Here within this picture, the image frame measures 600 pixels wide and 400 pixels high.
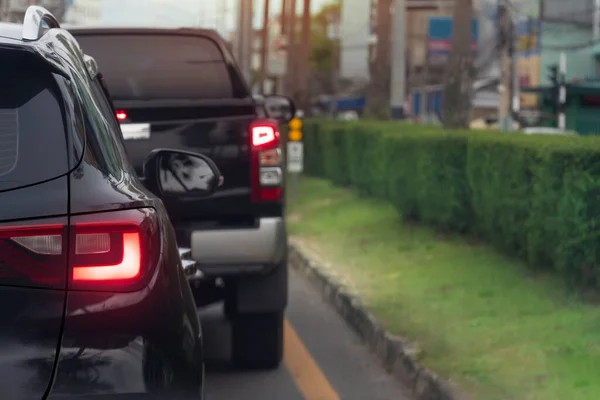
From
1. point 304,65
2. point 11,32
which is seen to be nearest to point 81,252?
point 11,32

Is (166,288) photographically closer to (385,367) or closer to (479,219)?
(385,367)

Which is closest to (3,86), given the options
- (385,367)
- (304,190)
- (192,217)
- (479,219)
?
(192,217)

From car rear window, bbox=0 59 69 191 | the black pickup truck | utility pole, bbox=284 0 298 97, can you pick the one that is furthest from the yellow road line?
utility pole, bbox=284 0 298 97

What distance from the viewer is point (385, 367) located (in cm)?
816

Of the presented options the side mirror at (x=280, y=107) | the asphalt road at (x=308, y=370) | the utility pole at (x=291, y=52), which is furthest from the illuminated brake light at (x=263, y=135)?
the utility pole at (x=291, y=52)

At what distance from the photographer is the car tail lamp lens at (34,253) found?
3.24 m

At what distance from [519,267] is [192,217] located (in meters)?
4.43

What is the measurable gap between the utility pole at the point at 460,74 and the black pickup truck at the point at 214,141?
12.0m

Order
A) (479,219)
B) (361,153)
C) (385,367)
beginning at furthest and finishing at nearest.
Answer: (361,153) < (479,219) < (385,367)

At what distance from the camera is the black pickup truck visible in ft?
23.0

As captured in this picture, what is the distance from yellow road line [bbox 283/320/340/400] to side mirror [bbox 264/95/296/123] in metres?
1.45

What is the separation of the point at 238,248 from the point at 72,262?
12.1ft

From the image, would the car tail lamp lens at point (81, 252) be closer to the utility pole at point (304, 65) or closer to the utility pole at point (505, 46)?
the utility pole at point (304, 65)

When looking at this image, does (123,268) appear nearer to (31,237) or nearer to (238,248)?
(31,237)
